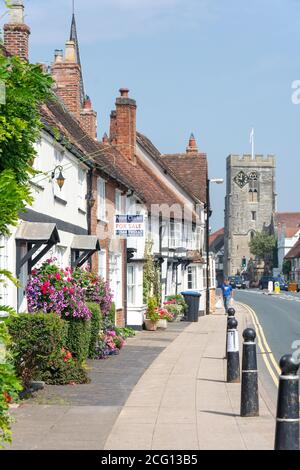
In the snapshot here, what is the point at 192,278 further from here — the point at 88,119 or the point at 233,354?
the point at 233,354

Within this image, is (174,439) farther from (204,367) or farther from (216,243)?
(216,243)

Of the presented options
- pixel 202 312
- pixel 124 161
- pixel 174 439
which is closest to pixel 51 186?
pixel 174 439

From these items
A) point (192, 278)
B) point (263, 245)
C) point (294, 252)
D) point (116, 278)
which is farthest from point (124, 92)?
point (263, 245)

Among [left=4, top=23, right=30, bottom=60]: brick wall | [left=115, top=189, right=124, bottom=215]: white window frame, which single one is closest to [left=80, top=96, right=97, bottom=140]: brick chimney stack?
[left=115, top=189, right=124, bottom=215]: white window frame

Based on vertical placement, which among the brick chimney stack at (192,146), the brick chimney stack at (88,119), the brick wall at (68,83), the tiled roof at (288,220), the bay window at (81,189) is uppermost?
the tiled roof at (288,220)

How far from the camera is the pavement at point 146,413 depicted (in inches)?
373

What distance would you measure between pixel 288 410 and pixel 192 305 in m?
30.5

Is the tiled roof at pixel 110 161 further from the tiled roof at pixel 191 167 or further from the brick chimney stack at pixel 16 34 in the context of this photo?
the tiled roof at pixel 191 167

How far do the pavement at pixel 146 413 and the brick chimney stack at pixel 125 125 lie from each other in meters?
18.2

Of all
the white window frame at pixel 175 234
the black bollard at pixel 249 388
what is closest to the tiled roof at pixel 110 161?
the white window frame at pixel 175 234
